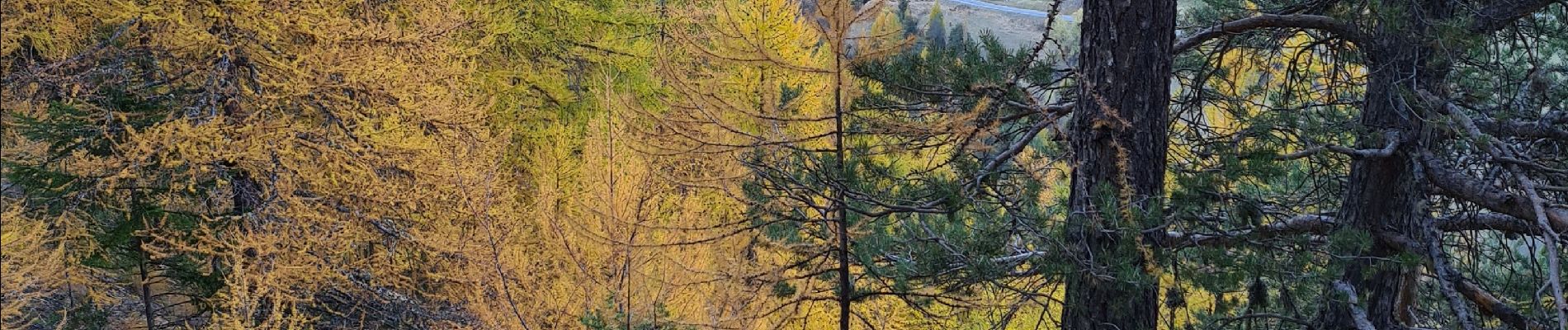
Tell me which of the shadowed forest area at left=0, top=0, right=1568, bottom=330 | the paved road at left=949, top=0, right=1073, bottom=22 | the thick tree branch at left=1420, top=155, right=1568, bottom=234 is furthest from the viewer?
the paved road at left=949, top=0, right=1073, bottom=22

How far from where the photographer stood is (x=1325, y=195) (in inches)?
205

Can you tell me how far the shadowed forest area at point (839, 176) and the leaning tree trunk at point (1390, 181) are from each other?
0.7 inches

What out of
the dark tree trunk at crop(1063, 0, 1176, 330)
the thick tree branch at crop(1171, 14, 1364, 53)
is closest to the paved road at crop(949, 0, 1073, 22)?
the thick tree branch at crop(1171, 14, 1364, 53)

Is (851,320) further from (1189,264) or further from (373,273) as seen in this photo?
(1189,264)

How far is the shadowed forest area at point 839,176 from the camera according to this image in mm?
3611

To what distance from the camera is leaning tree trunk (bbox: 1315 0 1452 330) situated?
12.9 feet

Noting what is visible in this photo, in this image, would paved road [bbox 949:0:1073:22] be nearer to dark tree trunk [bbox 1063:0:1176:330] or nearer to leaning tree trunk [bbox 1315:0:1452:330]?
leaning tree trunk [bbox 1315:0:1452:330]

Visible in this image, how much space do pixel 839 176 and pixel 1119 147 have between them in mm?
1546

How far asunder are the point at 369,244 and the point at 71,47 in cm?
281

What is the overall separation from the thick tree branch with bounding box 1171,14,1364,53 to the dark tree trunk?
0.56 m

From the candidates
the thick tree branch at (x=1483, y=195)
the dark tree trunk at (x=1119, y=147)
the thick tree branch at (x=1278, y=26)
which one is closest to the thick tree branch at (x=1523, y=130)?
the thick tree branch at (x=1483, y=195)

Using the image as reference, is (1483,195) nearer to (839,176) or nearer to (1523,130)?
(1523,130)

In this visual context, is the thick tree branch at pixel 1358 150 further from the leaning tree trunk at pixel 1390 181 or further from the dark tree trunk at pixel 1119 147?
the dark tree trunk at pixel 1119 147

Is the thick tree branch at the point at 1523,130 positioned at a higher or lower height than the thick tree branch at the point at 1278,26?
lower
